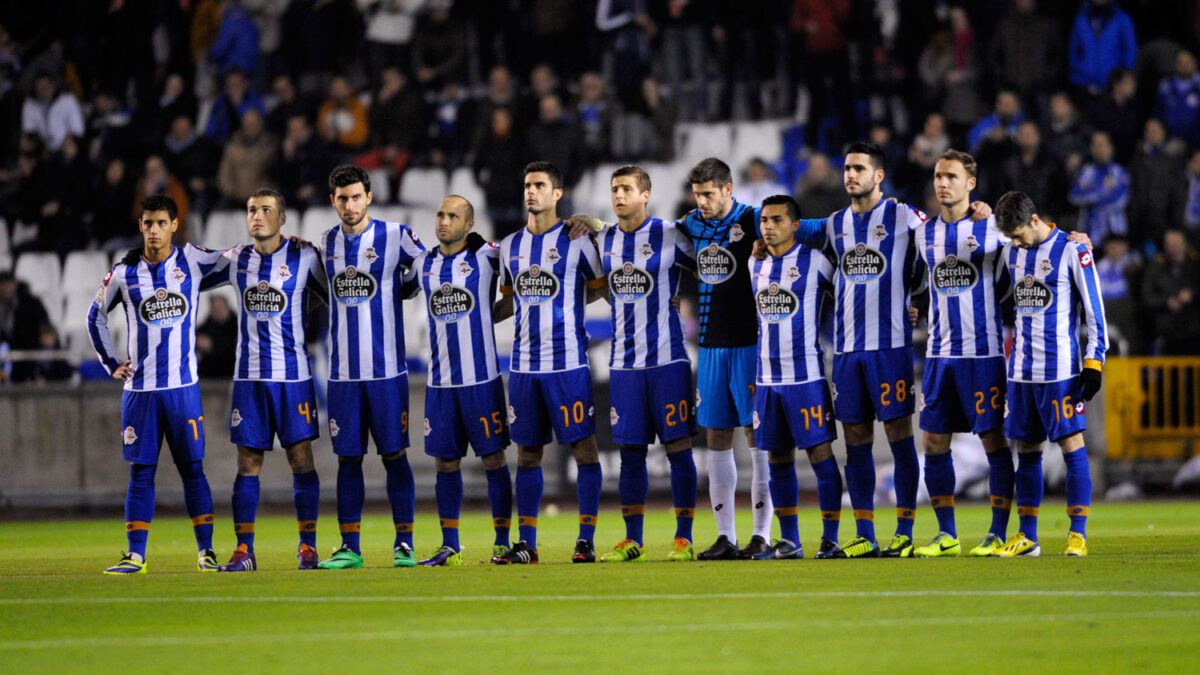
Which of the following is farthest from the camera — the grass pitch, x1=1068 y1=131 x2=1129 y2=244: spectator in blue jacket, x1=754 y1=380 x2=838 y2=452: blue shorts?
x1=1068 y1=131 x2=1129 y2=244: spectator in blue jacket

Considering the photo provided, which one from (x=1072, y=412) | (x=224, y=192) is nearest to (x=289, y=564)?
(x=1072, y=412)

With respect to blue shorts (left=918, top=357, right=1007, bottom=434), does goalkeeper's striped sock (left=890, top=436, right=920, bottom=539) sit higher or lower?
lower

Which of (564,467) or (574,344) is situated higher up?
(574,344)

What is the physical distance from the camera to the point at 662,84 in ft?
70.0

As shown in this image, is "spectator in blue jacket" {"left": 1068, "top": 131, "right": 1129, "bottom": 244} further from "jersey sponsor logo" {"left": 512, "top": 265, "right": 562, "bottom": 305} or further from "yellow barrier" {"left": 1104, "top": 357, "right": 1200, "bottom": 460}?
"jersey sponsor logo" {"left": 512, "top": 265, "right": 562, "bottom": 305}

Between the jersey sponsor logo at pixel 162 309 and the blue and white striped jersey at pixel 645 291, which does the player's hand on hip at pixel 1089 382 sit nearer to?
the blue and white striped jersey at pixel 645 291

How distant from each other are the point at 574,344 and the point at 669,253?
798 mm

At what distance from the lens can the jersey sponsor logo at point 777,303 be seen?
998cm

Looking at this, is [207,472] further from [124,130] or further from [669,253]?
[669,253]

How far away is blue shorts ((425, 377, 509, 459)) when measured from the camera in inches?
400

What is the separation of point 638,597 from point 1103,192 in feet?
40.4

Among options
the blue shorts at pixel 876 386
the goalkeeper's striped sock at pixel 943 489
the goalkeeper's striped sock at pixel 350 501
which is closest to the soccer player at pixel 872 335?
the blue shorts at pixel 876 386

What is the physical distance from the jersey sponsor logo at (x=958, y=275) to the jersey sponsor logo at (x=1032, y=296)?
0.27 m

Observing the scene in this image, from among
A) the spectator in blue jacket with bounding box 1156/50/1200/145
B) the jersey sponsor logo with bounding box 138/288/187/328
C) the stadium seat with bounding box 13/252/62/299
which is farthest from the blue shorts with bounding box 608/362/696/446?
the stadium seat with bounding box 13/252/62/299
